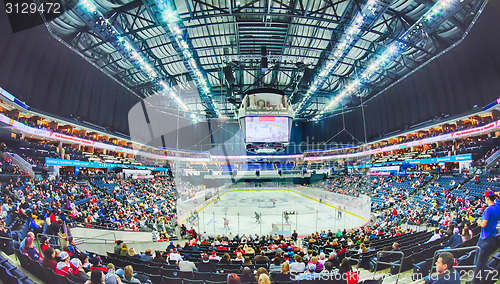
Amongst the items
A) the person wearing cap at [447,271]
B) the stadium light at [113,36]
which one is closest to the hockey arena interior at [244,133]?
the person wearing cap at [447,271]

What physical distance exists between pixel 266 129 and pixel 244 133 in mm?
1782

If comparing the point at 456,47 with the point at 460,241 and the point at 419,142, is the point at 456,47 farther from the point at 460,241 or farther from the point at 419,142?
the point at 460,241

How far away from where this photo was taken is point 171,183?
35.6m

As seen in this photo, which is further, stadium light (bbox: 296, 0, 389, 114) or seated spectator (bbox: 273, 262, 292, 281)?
stadium light (bbox: 296, 0, 389, 114)

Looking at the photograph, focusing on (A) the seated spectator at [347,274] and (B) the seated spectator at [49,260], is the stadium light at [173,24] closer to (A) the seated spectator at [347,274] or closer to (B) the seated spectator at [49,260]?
(B) the seated spectator at [49,260]

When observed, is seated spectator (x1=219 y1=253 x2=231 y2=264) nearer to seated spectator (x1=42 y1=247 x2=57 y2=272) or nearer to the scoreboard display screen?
seated spectator (x1=42 y1=247 x2=57 y2=272)

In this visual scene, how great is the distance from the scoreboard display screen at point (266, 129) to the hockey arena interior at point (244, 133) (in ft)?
0.37

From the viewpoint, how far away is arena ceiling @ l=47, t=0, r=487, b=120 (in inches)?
620

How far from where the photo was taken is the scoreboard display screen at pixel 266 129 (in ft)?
63.2

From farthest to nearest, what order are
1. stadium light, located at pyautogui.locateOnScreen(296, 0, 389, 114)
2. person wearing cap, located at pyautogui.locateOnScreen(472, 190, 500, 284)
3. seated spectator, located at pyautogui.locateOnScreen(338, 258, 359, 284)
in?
1. stadium light, located at pyautogui.locateOnScreen(296, 0, 389, 114)
2. seated spectator, located at pyautogui.locateOnScreen(338, 258, 359, 284)
3. person wearing cap, located at pyautogui.locateOnScreen(472, 190, 500, 284)

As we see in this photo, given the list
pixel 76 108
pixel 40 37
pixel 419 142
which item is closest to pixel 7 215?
pixel 40 37

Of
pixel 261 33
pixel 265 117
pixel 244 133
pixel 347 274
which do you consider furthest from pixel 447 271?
pixel 261 33

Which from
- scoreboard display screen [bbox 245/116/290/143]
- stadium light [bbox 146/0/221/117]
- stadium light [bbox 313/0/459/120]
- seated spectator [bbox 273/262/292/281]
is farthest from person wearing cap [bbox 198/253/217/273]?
stadium light [bbox 313/0/459/120]

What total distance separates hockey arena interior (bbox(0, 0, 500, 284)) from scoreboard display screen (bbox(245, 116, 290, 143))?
0.37 ft
